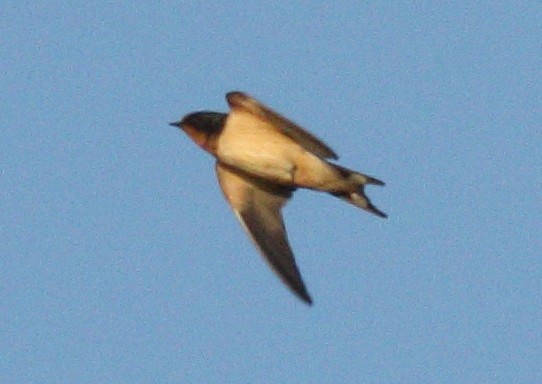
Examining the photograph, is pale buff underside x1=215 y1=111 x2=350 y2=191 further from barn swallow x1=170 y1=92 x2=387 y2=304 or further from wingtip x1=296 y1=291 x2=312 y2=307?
wingtip x1=296 y1=291 x2=312 y2=307

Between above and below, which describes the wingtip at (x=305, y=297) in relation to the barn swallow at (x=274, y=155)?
below

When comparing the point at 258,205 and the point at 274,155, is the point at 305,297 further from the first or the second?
the point at 258,205

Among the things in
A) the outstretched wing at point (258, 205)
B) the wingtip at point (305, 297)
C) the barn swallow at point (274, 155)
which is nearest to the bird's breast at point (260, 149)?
the barn swallow at point (274, 155)

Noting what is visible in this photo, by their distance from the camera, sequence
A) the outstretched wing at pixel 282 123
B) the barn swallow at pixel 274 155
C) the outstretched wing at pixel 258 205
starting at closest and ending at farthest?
the outstretched wing at pixel 282 123 → the barn swallow at pixel 274 155 → the outstretched wing at pixel 258 205

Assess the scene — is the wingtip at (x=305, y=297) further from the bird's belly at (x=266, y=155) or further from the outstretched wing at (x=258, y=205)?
the bird's belly at (x=266, y=155)

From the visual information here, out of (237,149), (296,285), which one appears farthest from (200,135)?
(296,285)

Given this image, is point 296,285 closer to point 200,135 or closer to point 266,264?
point 266,264

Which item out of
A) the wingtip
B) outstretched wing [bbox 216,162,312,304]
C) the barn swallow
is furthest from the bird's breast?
the wingtip
